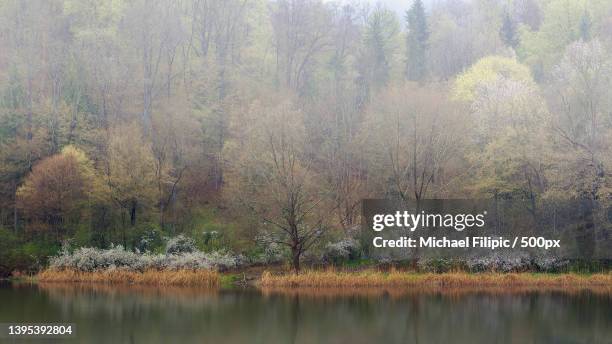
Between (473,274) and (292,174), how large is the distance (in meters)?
10.5

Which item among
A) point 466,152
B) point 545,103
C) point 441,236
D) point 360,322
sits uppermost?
point 545,103

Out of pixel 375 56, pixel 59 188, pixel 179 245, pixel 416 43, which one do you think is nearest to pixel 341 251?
pixel 179 245

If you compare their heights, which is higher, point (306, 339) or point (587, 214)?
point (587, 214)

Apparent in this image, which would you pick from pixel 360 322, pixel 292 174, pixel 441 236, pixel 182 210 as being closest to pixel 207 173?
pixel 182 210

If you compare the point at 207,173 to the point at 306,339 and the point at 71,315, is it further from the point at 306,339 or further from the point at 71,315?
the point at 306,339

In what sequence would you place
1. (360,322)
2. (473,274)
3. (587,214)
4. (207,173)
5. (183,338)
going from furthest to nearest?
(207,173), (587,214), (473,274), (360,322), (183,338)

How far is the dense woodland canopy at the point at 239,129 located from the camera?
3381 centimetres

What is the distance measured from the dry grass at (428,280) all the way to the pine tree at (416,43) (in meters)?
26.4

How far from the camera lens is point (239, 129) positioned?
39.8m

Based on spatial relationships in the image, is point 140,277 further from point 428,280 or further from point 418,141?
point 418,141

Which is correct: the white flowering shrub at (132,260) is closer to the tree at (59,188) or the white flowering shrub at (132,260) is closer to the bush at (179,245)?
the bush at (179,245)

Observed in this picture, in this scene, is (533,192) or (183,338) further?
(533,192)

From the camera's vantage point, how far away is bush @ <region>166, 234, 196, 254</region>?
34.9 m

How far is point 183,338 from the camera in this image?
18.2 m
